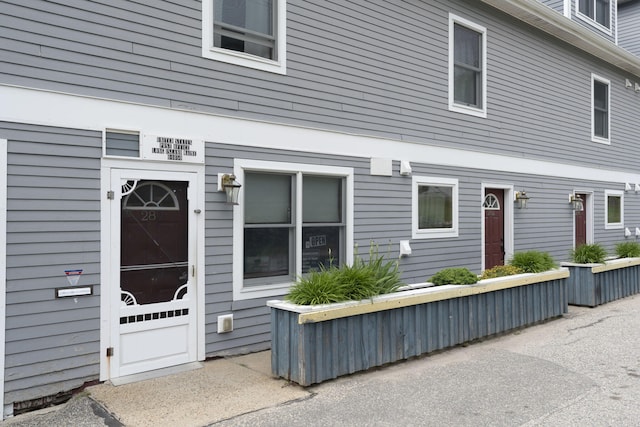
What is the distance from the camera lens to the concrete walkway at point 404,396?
13.5 feet

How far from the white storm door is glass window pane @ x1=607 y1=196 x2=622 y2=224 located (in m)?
11.9

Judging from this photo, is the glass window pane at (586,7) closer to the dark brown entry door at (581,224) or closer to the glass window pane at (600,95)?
the glass window pane at (600,95)

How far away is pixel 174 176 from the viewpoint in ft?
17.8

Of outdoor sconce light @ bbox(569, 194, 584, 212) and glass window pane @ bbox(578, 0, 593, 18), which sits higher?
glass window pane @ bbox(578, 0, 593, 18)

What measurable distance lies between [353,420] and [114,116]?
144 inches

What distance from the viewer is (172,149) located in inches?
212

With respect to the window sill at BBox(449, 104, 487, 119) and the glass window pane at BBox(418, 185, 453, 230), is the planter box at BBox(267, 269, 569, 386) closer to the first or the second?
the glass window pane at BBox(418, 185, 453, 230)

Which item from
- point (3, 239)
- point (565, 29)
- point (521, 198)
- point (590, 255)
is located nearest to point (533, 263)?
point (590, 255)

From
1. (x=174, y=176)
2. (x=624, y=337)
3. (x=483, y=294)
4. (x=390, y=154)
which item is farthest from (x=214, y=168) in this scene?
(x=624, y=337)

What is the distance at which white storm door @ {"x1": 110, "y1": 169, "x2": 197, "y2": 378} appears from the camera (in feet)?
16.5

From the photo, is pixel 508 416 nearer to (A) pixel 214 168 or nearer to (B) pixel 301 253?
(B) pixel 301 253

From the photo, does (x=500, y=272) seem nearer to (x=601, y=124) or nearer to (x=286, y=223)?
(x=286, y=223)

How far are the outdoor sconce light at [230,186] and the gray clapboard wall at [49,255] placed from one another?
1.33 metres

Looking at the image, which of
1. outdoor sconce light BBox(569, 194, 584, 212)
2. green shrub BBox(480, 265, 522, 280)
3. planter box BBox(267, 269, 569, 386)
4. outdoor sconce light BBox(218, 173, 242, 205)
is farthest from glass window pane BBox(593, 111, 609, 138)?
outdoor sconce light BBox(218, 173, 242, 205)
